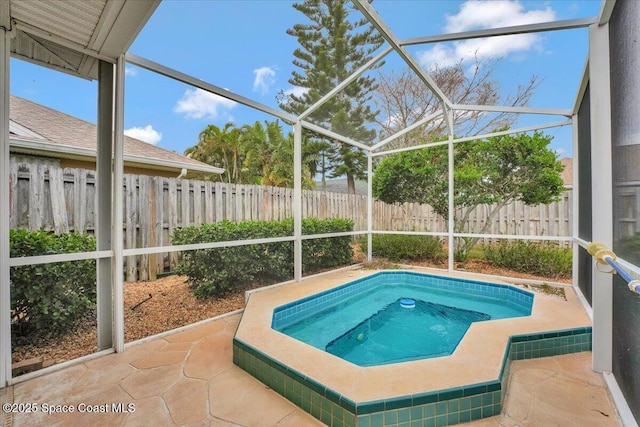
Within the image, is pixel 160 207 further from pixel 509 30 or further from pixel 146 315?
pixel 509 30

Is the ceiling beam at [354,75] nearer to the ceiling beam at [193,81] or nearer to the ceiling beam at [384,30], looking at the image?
the ceiling beam at [384,30]

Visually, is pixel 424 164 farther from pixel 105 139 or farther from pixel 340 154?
pixel 105 139

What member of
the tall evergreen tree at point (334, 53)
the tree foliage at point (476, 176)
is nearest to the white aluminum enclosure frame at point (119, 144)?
the tree foliage at point (476, 176)

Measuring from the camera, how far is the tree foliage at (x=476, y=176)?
19.1 feet

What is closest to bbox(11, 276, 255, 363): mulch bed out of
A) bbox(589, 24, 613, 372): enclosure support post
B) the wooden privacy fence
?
the wooden privacy fence

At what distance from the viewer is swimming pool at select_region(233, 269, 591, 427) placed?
1917mm

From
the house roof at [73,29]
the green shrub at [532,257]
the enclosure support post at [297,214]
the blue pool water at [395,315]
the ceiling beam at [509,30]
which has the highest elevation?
the ceiling beam at [509,30]

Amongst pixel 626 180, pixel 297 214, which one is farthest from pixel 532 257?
pixel 297 214

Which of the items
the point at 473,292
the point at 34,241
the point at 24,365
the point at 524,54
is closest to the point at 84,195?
the point at 34,241

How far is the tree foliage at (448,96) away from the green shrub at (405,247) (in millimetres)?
4717

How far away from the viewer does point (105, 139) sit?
9.86ft

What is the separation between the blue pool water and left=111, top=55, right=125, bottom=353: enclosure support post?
67.3 inches

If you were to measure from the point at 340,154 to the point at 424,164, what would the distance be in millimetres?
4957

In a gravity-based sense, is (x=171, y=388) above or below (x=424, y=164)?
below
